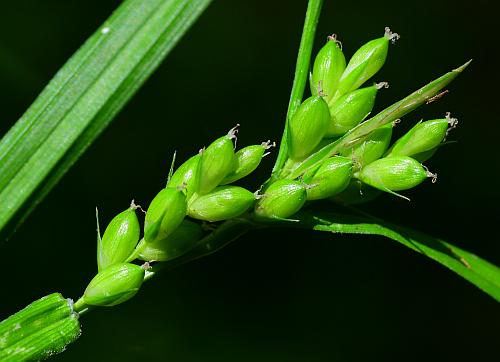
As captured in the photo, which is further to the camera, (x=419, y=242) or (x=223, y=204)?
(x=419, y=242)

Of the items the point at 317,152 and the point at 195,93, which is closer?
the point at 317,152

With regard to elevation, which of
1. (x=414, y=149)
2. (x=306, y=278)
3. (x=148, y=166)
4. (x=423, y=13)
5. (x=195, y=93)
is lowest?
(x=306, y=278)

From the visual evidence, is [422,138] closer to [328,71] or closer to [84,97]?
[328,71]

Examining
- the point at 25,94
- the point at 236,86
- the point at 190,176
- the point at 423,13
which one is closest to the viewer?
the point at 190,176

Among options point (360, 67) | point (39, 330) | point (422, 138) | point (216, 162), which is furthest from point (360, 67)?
point (39, 330)

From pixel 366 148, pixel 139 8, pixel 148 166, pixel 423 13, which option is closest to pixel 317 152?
pixel 366 148

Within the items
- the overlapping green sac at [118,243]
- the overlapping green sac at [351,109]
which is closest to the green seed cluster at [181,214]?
the overlapping green sac at [118,243]

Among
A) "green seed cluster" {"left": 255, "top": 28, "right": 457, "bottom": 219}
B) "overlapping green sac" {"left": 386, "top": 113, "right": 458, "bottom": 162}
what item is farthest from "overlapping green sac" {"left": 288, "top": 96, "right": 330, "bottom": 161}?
"overlapping green sac" {"left": 386, "top": 113, "right": 458, "bottom": 162}

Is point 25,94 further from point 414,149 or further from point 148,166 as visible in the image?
point 414,149
